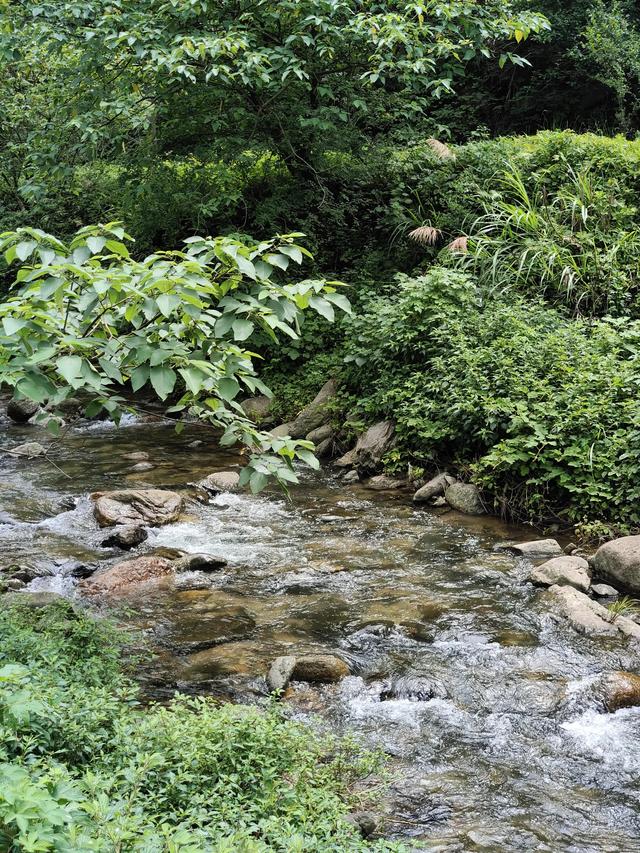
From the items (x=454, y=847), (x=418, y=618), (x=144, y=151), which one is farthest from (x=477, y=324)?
(x=454, y=847)

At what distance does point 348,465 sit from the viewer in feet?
32.2

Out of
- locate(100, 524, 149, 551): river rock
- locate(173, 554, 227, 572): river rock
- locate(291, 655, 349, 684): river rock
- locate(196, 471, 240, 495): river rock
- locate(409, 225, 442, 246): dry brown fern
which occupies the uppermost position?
locate(409, 225, 442, 246): dry brown fern

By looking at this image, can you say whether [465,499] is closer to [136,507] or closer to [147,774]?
[136,507]

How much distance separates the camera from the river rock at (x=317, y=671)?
5082 mm

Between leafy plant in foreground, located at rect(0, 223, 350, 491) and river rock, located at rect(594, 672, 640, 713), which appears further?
river rock, located at rect(594, 672, 640, 713)

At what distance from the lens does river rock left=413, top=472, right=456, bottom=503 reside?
28.0ft

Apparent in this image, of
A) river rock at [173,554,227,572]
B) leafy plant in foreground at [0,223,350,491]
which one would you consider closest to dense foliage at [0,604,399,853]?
leafy plant in foreground at [0,223,350,491]

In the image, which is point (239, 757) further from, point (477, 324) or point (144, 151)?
point (144, 151)

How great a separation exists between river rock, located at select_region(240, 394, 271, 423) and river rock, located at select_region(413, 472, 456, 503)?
3480 mm

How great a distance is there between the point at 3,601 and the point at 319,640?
82.6 inches

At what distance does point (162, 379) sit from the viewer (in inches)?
124

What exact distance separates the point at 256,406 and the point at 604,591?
21.4ft

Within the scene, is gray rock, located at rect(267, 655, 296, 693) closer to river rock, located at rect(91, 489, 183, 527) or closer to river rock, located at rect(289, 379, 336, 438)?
river rock, located at rect(91, 489, 183, 527)

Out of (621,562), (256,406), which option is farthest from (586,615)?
(256,406)
